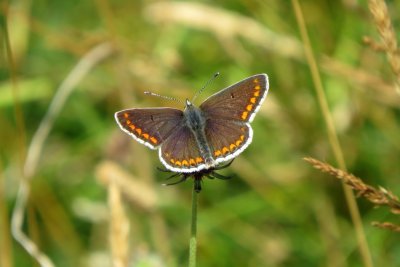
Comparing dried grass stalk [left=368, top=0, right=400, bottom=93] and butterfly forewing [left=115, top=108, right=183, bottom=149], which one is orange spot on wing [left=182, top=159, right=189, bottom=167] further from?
dried grass stalk [left=368, top=0, right=400, bottom=93]

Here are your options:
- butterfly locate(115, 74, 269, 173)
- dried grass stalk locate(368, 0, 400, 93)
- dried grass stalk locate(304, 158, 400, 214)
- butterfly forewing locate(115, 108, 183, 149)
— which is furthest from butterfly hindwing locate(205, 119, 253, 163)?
dried grass stalk locate(368, 0, 400, 93)

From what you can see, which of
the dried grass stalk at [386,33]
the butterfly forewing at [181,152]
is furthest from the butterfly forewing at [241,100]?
the dried grass stalk at [386,33]

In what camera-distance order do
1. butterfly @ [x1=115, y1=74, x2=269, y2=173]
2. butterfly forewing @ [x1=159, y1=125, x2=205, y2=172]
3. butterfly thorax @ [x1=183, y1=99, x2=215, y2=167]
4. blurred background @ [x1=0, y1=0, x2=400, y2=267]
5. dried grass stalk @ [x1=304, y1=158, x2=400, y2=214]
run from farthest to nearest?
blurred background @ [x1=0, y1=0, x2=400, y2=267], butterfly thorax @ [x1=183, y1=99, x2=215, y2=167], butterfly @ [x1=115, y1=74, x2=269, y2=173], butterfly forewing @ [x1=159, y1=125, x2=205, y2=172], dried grass stalk @ [x1=304, y1=158, x2=400, y2=214]

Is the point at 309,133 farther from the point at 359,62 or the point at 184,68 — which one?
the point at 184,68

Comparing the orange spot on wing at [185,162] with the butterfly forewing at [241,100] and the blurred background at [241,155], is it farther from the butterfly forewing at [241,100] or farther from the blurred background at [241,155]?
the blurred background at [241,155]

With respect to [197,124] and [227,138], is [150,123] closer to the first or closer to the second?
[197,124]

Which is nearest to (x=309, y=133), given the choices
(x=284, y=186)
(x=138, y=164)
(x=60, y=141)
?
(x=284, y=186)

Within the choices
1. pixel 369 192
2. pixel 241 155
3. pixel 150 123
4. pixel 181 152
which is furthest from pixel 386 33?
pixel 241 155
